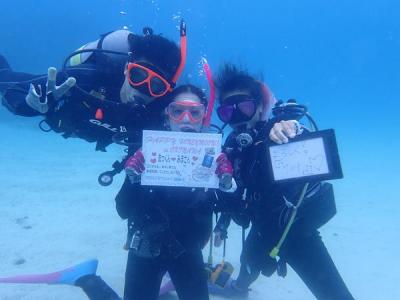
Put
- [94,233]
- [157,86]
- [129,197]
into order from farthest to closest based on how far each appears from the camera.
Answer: [94,233] → [157,86] → [129,197]

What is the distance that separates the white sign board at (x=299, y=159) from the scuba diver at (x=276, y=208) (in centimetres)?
13

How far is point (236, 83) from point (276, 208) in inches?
64.3

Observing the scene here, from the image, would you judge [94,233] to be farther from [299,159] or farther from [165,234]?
[299,159]

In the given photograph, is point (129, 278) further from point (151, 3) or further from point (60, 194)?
point (151, 3)

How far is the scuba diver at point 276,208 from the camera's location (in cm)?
396

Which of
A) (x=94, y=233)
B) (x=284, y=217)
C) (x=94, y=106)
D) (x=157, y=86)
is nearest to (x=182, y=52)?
(x=157, y=86)

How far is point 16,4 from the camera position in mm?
57375

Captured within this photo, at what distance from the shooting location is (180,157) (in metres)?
3.73

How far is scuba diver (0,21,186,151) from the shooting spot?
4.21 meters

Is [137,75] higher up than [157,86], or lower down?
higher up

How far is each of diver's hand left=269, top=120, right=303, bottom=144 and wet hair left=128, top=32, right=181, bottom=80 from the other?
1488mm

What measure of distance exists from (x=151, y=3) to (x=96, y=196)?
81602mm

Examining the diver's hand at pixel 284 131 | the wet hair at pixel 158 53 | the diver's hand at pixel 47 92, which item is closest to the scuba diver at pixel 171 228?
the wet hair at pixel 158 53

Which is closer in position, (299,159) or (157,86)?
(299,159)
